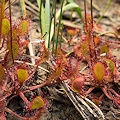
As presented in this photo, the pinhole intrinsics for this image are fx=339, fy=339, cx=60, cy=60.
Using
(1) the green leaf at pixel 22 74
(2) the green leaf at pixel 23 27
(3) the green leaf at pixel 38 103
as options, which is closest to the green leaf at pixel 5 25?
(2) the green leaf at pixel 23 27

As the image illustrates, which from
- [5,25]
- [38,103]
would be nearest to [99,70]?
[38,103]

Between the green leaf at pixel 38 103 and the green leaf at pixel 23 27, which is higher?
the green leaf at pixel 23 27

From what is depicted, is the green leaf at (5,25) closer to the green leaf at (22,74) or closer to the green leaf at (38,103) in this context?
the green leaf at (22,74)

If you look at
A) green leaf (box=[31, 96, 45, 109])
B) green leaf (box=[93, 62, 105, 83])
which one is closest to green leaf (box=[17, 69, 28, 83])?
green leaf (box=[31, 96, 45, 109])

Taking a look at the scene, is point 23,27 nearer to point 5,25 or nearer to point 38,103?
point 5,25

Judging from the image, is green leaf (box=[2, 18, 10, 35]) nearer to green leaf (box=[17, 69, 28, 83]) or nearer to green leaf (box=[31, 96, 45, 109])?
green leaf (box=[17, 69, 28, 83])

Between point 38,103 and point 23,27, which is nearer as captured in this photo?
point 38,103

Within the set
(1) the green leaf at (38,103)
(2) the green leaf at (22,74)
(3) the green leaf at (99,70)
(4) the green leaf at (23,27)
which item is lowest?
(1) the green leaf at (38,103)
